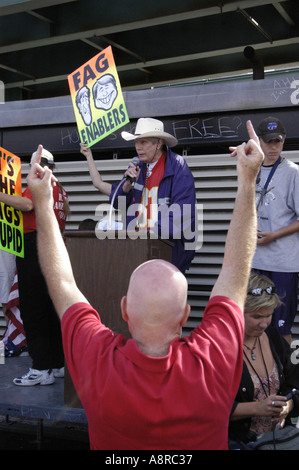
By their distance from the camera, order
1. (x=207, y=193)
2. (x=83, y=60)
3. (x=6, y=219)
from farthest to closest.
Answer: (x=83, y=60) → (x=207, y=193) → (x=6, y=219)

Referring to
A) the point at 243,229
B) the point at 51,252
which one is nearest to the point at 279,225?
the point at 243,229

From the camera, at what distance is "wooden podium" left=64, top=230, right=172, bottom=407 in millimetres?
4027

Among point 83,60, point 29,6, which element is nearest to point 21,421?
point 29,6

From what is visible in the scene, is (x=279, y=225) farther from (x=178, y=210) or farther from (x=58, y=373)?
(x=58, y=373)

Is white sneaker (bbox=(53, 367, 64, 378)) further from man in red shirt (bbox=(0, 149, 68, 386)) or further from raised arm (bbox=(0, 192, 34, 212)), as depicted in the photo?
raised arm (bbox=(0, 192, 34, 212))

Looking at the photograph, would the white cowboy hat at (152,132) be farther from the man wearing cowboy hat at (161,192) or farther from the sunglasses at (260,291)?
the sunglasses at (260,291)

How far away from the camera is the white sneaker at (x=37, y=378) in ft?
15.8

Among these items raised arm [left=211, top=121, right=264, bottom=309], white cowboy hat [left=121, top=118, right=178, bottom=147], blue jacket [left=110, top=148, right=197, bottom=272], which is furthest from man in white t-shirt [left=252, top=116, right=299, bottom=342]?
raised arm [left=211, top=121, right=264, bottom=309]

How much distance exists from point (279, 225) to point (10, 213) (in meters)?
2.18

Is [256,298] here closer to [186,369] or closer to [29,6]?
[186,369]

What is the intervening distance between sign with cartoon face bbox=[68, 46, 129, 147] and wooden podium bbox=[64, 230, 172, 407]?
1238 millimetres

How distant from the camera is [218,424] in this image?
189 centimetres

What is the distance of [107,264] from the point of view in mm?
4109

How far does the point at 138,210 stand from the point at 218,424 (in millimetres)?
3185
